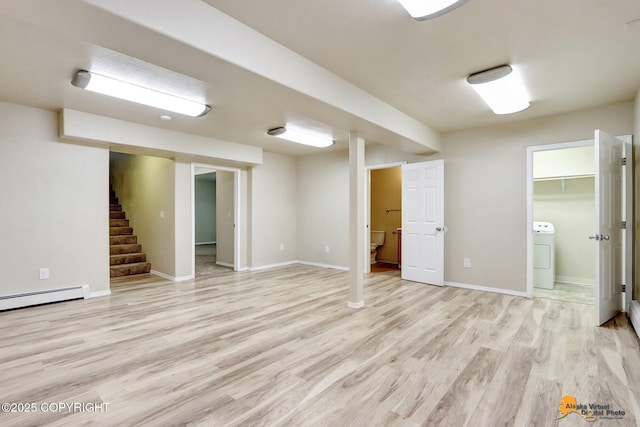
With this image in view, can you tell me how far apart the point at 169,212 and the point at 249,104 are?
287 cm

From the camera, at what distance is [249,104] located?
137 inches

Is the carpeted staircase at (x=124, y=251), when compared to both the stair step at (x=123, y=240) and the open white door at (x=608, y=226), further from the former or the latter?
the open white door at (x=608, y=226)

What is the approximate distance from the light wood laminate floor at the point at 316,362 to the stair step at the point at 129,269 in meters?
1.76

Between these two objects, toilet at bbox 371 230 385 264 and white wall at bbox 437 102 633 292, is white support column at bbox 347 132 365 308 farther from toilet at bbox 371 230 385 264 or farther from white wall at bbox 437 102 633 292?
toilet at bbox 371 230 385 264

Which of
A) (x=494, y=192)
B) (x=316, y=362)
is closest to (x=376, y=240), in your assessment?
(x=494, y=192)

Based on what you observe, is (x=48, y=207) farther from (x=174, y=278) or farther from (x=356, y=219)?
(x=356, y=219)

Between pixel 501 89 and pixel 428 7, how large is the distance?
69.1 inches

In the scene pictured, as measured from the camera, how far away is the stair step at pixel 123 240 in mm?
6035

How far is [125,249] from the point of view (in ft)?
19.7

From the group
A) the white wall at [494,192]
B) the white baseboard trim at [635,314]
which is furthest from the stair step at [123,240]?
the white baseboard trim at [635,314]

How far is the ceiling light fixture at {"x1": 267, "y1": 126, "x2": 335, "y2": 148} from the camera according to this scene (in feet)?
14.8

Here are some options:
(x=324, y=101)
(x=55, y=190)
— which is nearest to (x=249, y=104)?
(x=324, y=101)

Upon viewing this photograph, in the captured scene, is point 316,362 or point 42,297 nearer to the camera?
point 316,362

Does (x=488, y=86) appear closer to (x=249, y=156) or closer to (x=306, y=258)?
(x=249, y=156)
